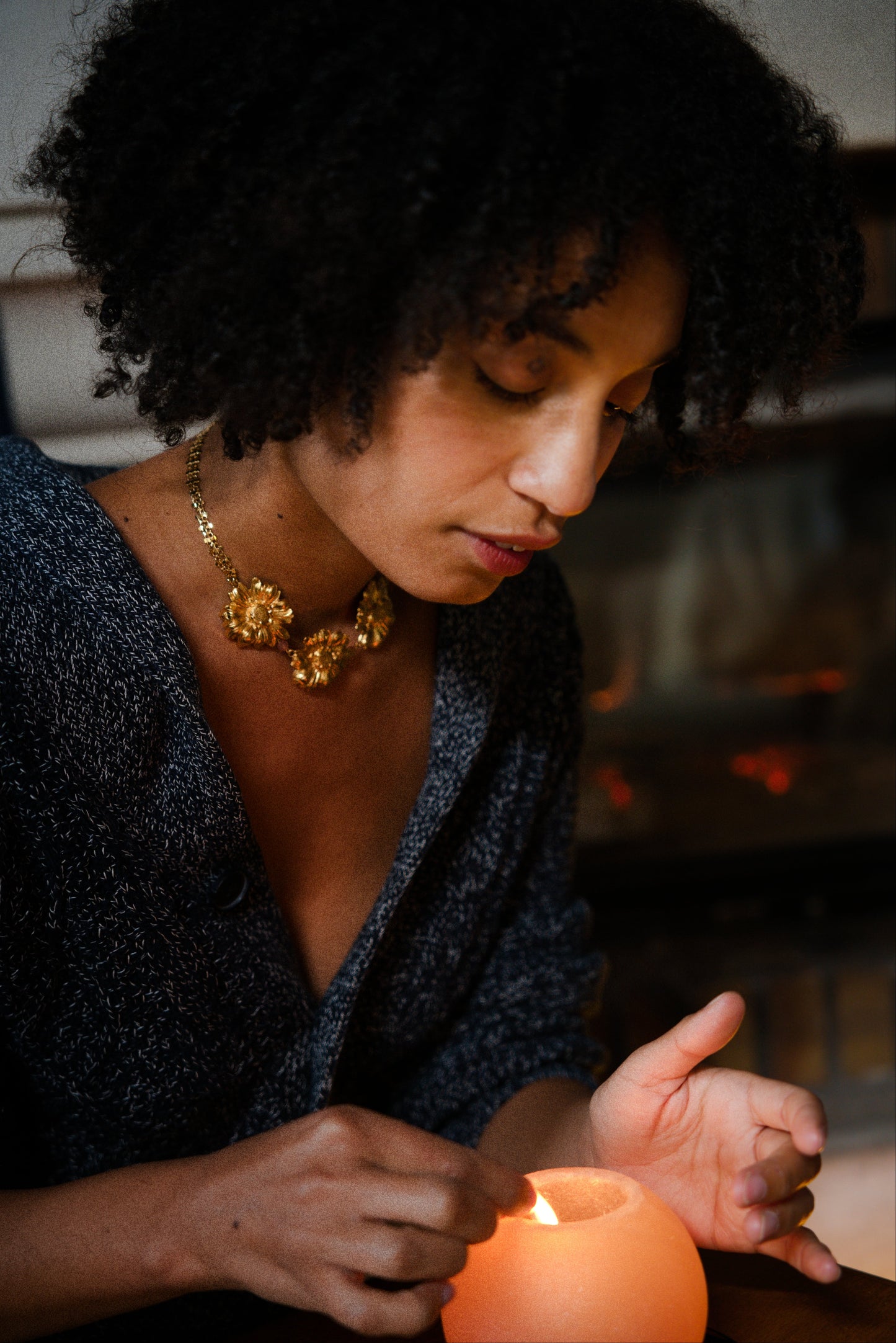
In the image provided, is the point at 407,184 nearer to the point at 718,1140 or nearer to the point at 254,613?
the point at 254,613

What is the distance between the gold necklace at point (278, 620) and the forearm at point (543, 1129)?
1.19 ft

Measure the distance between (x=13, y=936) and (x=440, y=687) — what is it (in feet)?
1.24

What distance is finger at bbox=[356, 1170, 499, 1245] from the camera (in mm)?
546

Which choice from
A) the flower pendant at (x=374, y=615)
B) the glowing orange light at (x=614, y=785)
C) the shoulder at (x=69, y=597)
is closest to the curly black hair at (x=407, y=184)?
the shoulder at (x=69, y=597)

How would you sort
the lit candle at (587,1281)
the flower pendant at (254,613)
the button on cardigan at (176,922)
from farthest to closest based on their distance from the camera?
the flower pendant at (254,613)
the button on cardigan at (176,922)
the lit candle at (587,1281)

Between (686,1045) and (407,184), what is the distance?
0.48m

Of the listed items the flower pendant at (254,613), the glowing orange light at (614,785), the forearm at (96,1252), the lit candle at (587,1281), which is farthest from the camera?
the glowing orange light at (614,785)

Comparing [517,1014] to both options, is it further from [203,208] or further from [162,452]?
[203,208]

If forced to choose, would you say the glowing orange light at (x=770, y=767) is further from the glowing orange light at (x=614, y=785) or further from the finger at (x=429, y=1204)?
the finger at (x=429, y=1204)

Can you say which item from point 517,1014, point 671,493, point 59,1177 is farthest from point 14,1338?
point 671,493

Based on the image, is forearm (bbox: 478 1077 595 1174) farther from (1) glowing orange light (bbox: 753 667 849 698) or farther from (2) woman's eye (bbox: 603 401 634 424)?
(1) glowing orange light (bbox: 753 667 849 698)

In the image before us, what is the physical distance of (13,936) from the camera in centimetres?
71

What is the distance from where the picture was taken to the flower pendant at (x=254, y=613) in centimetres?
83

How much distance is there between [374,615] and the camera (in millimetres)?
916
